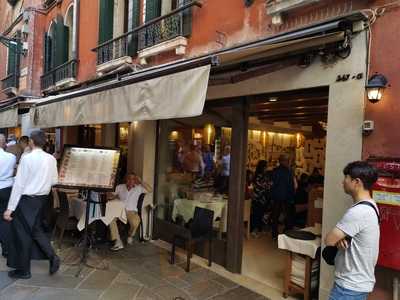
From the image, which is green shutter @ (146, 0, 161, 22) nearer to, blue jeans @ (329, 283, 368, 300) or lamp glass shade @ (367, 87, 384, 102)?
lamp glass shade @ (367, 87, 384, 102)

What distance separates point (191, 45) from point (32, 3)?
1088 centimetres

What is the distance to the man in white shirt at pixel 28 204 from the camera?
471cm

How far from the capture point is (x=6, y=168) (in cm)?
551

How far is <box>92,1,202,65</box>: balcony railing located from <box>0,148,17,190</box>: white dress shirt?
3.45m

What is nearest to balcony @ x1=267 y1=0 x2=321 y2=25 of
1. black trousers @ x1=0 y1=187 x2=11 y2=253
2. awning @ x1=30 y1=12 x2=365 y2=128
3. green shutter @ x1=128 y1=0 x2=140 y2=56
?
awning @ x1=30 y1=12 x2=365 y2=128

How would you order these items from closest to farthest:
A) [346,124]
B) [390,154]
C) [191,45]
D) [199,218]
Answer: [390,154] < [346,124] < [199,218] < [191,45]

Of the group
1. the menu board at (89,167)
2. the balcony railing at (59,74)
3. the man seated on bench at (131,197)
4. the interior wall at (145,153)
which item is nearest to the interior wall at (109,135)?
the interior wall at (145,153)

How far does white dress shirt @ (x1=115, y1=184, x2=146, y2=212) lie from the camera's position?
6.91 metres

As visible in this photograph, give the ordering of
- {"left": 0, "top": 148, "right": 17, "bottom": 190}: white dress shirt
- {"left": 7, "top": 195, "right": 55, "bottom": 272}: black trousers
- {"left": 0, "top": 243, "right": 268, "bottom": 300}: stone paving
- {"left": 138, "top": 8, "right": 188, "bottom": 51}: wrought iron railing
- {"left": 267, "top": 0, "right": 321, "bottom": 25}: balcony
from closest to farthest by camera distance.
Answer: {"left": 267, "top": 0, "right": 321, "bottom": 25}: balcony
{"left": 0, "top": 243, "right": 268, "bottom": 300}: stone paving
{"left": 7, "top": 195, "right": 55, "bottom": 272}: black trousers
{"left": 0, "top": 148, "right": 17, "bottom": 190}: white dress shirt
{"left": 138, "top": 8, "right": 188, "bottom": 51}: wrought iron railing

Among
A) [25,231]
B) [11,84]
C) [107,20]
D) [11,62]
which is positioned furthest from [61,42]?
[25,231]

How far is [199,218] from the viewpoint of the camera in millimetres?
5793

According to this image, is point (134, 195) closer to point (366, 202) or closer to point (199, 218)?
point (199, 218)

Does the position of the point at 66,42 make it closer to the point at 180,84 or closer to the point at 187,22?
the point at 187,22

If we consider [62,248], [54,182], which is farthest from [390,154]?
[62,248]
